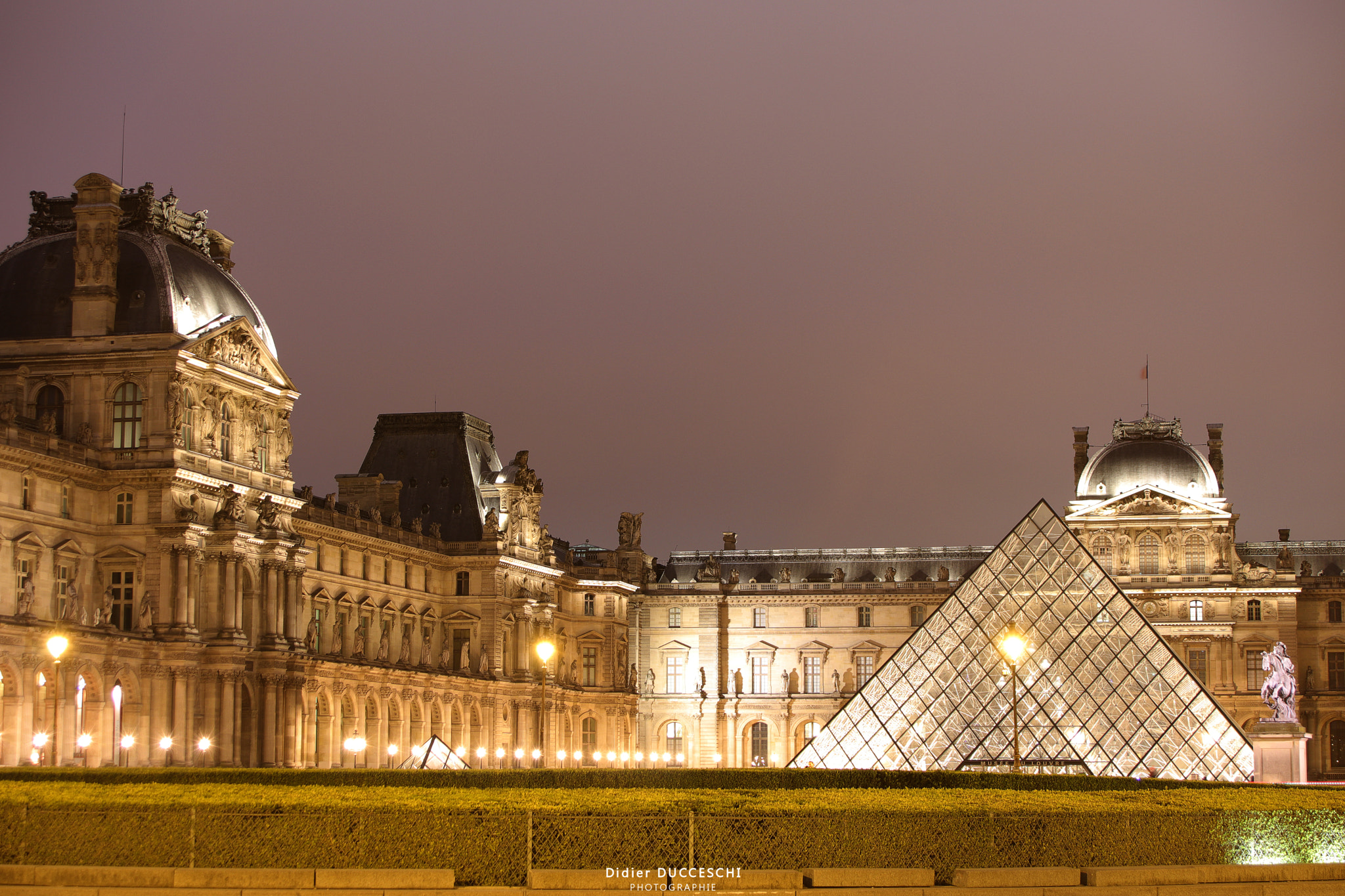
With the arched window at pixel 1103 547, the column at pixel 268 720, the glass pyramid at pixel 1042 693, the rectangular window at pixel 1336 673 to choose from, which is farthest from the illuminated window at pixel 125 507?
the rectangular window at pixel 1336 673

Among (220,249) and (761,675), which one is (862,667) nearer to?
(761,675)

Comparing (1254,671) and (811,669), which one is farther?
(811,669)

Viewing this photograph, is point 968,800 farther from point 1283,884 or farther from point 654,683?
point 654,683

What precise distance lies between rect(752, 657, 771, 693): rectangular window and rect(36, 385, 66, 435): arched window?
43672 millimetres

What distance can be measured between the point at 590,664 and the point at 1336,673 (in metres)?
30.6

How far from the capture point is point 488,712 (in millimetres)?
65812

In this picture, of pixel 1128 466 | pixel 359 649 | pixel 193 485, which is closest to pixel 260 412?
pixel 193 485

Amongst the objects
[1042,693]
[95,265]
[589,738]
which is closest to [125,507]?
[95,265]

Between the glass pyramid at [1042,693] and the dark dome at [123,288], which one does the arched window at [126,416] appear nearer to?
the dark dome at [123,288]

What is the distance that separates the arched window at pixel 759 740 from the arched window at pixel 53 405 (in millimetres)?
43977

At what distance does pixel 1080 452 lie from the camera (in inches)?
3184

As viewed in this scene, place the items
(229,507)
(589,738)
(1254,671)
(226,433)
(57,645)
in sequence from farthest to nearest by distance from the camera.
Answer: (589,738) < (1254,671) < (226,433) < (229,507) < (57,645)

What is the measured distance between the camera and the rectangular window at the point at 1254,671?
7475cm

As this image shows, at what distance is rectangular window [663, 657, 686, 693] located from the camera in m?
84.0
